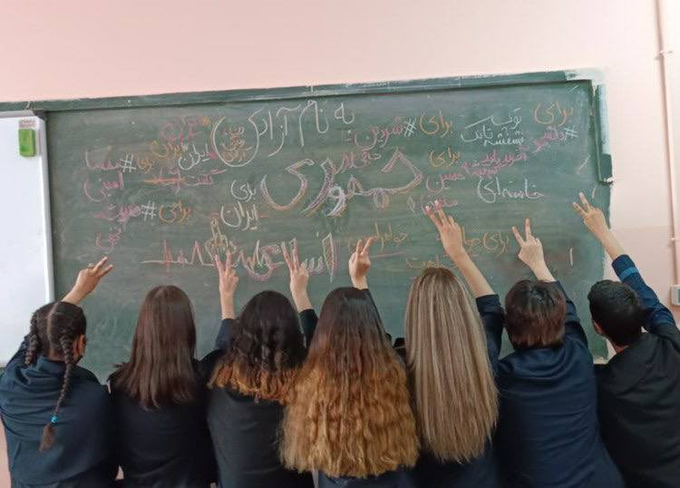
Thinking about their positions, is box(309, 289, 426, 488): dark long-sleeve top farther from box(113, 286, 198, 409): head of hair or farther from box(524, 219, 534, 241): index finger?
box(524, 219, 534, 241): index finger

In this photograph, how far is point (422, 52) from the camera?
8.18ft

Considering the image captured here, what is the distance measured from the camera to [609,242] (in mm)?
2145

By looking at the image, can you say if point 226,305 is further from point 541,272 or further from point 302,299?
point 541,272

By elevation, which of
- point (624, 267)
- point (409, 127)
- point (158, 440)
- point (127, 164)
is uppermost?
point (409, 127)

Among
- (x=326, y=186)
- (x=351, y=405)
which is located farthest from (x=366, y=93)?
(x=351, y=405)

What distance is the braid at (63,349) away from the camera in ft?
5.07

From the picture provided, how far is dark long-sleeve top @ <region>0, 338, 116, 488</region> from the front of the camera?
1.59m

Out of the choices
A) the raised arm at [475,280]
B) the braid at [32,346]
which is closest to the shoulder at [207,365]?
the braid at [32,346]

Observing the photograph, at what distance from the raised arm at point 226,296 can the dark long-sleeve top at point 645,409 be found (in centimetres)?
143

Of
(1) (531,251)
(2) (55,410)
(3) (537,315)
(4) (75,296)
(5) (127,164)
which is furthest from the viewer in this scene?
(5) (127,164)

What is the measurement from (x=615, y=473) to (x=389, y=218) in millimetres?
1407

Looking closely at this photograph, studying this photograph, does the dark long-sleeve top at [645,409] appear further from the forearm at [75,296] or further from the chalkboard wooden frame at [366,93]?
the forearm at [75,296]

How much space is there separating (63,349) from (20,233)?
1212mm

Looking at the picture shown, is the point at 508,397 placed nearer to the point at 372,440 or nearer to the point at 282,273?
the point at 372,440
